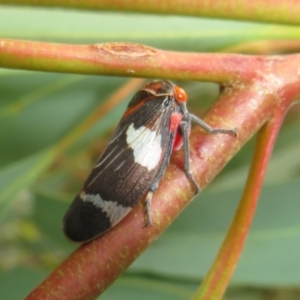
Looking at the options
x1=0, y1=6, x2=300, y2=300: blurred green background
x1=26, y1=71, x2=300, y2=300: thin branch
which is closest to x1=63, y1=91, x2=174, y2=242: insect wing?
x1=26, y1=71, x2=300, y2=300: thin branch

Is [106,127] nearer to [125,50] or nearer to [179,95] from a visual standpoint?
[179,95]

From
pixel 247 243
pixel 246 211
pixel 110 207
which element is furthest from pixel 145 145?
pixel 247 243

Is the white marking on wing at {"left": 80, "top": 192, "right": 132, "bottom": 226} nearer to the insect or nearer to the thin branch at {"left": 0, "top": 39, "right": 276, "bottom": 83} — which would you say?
the insect

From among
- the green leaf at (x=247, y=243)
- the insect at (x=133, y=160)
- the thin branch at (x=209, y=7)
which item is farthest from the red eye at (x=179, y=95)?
the green leaf at (x=247, y=243)

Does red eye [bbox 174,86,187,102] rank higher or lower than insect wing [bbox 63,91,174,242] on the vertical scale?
higher

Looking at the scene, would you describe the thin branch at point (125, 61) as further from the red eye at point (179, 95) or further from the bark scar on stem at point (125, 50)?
the red eye at point (179, 95)
